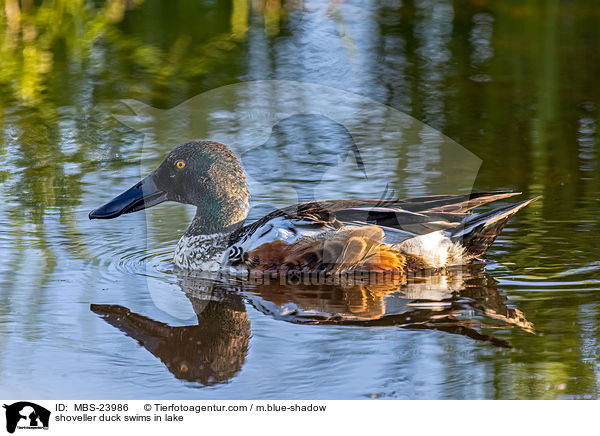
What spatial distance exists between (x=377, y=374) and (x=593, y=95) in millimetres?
6528

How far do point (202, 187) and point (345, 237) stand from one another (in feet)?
3.81

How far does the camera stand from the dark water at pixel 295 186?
15.5 ft

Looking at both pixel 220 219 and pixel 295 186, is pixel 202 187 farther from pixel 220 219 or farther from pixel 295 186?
pixel 295 186

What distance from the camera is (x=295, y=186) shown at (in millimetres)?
7715

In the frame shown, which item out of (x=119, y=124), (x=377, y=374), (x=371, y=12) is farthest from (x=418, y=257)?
(x=371, y=12)

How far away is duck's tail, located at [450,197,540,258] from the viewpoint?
6.15 metres

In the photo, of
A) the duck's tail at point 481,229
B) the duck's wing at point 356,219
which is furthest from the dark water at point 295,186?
the duck's wing at point 356,219

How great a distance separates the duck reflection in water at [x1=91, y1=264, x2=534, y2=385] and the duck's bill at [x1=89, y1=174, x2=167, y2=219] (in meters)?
0.68

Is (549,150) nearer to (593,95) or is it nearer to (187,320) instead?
(593,95)

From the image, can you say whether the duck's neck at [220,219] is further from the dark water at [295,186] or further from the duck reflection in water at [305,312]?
the duck reflection in water at [305,312]
